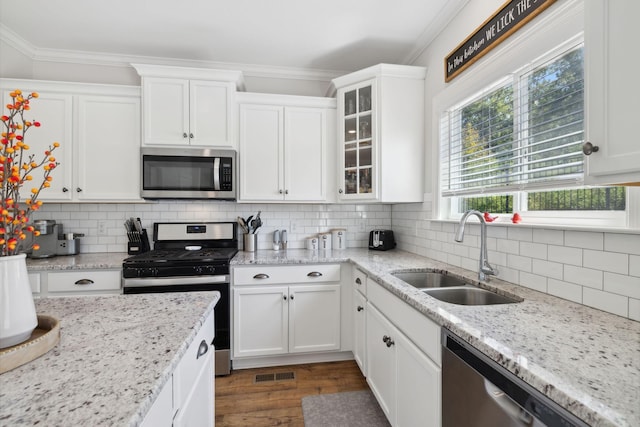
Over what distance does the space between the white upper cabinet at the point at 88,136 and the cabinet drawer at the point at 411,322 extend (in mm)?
2178

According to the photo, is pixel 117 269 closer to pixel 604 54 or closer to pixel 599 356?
pixel 599 356

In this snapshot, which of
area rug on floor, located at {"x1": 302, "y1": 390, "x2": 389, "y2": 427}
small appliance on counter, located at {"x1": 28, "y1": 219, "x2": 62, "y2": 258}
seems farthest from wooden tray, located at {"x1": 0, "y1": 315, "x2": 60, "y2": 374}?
small appliance on counter, located at {"x1": 28, "y1": 219, "x2": 62, "y2": 258}

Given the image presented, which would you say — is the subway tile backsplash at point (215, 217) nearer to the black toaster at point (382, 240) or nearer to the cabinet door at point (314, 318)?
the black toaster at point (382, 240)

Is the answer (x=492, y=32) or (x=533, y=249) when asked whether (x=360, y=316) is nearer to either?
(x=533, y=249)

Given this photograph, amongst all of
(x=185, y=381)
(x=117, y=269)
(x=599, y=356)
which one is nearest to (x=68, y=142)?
(x=117, y=269)

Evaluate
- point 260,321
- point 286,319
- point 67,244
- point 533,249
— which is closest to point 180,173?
point 67,244

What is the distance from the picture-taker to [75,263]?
88.0 inches

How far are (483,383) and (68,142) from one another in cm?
317

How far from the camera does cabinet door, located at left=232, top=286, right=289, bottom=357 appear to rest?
2.35 meters

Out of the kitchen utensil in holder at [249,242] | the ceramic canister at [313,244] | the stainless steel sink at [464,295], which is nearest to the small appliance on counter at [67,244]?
the kitchen utensil in holder at [249,242]

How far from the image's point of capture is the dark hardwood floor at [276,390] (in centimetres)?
185

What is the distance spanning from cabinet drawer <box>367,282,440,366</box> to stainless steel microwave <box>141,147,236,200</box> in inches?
60.9

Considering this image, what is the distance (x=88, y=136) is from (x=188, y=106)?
0.86 m

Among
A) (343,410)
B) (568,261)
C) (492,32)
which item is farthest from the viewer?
(343,410)
